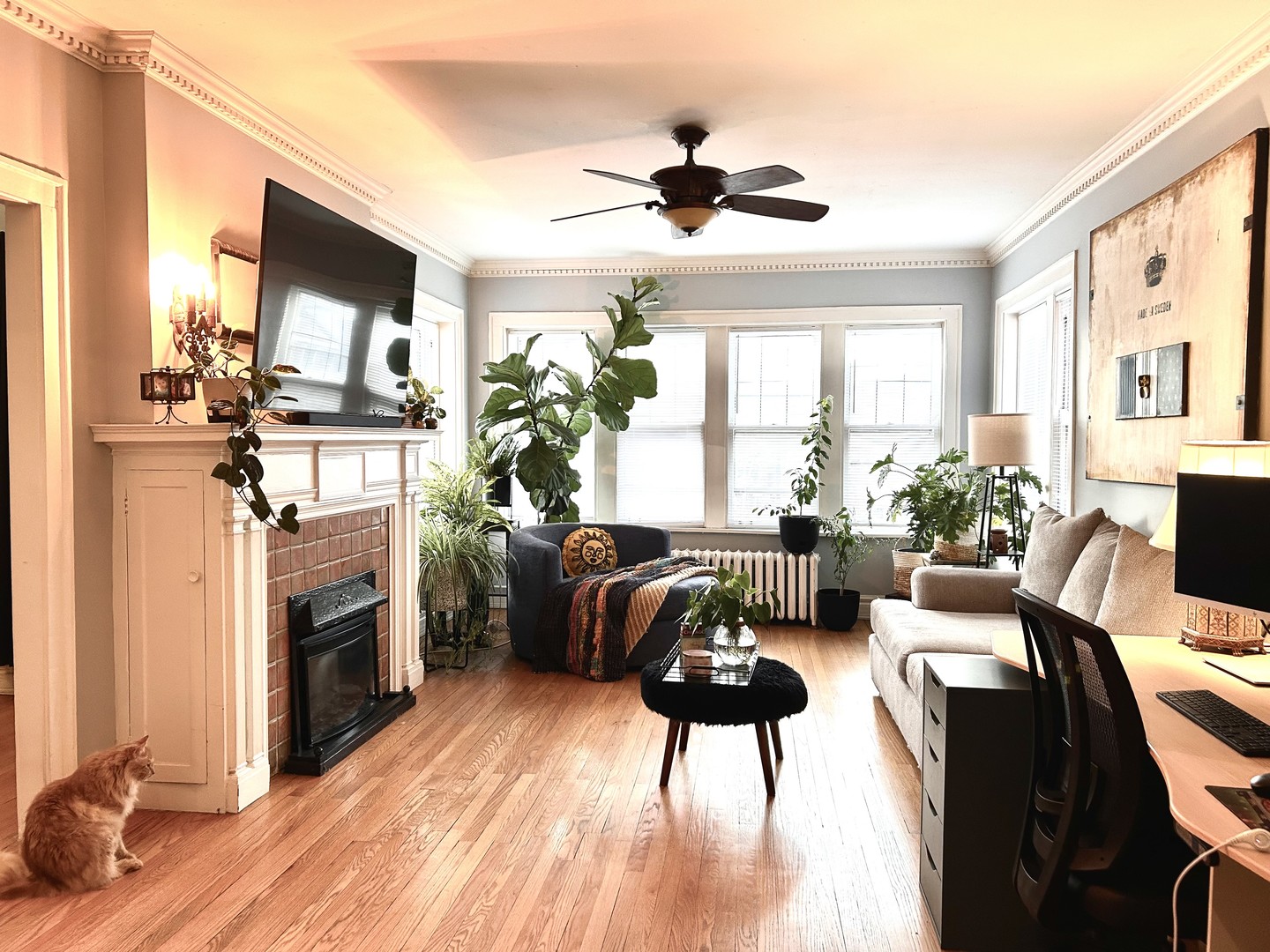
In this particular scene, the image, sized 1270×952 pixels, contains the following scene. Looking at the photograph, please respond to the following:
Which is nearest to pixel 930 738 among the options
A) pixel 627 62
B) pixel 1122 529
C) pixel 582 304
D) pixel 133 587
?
pixel 1122 529

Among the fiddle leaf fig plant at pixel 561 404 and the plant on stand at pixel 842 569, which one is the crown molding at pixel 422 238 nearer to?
the fiddle leaf fig plant at pixel 561 404

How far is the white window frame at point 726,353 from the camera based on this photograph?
6332 mm

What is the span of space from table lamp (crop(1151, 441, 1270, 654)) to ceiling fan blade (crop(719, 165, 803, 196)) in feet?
5.40

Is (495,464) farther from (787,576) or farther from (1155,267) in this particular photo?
(1155,267)

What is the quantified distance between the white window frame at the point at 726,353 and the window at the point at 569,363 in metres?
0.04

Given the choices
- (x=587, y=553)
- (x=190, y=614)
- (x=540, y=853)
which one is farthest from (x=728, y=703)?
(x=587, y=553)

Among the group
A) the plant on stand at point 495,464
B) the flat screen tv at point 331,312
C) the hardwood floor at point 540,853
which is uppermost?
the flat screen tv at point 331,312

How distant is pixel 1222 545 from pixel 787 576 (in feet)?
13.4

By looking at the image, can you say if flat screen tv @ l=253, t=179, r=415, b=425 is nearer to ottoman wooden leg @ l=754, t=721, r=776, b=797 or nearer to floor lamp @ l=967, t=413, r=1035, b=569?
ottoman wooden leg @ l=754, t=721, r=776, b=797

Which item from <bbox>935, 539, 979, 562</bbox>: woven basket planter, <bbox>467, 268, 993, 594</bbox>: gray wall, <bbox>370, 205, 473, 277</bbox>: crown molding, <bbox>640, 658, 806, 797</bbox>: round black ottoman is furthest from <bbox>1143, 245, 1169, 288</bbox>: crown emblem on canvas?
<bbox>370, 205, 473, 277</bbox>: crown molding

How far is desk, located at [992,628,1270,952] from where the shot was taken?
1.37 metres

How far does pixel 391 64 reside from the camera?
3096 mm

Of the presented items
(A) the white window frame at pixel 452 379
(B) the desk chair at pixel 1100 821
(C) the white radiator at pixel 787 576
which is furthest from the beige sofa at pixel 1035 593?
(A) the white window frame at pixel 452 379

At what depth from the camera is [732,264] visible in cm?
650
